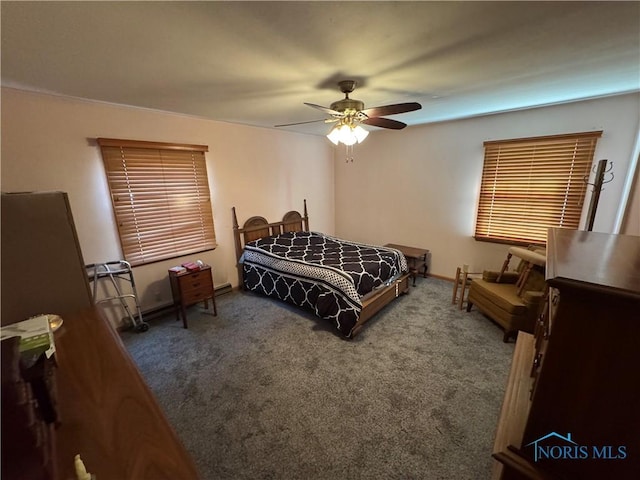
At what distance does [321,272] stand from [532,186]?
2.81 meters

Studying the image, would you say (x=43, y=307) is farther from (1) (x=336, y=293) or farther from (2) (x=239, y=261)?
(2) (x=239, y=261)

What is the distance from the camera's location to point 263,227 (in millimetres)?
4047

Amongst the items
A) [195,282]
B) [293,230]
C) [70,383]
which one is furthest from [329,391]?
[293,230]

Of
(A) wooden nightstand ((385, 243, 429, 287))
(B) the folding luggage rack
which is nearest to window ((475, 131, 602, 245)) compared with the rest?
(A) wooden nightstand ((385, 243, 429, 287))

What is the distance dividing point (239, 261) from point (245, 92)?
228 centimetres

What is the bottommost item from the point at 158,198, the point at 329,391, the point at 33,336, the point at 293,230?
the point at 329,391

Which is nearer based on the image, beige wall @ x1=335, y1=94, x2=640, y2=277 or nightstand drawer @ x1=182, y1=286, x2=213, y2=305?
beige wall @ x1=335, y1=94, x2=640, y2=277

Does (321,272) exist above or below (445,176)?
below

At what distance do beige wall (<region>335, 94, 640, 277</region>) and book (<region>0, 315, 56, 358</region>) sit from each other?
343cm

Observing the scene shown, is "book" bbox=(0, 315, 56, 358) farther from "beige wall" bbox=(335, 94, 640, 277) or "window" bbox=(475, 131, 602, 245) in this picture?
"window" bbox=(475, 131, 602, 245)

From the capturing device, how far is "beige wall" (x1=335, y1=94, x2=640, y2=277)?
2.74 metres

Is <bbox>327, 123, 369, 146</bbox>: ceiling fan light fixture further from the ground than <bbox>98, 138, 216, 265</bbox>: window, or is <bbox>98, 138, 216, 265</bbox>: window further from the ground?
<bbox>327, 123, 369, 146</bbox>: ceiling fan light fixture

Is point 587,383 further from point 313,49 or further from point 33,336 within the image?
point 313,49

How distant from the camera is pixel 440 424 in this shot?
5.74 feet
